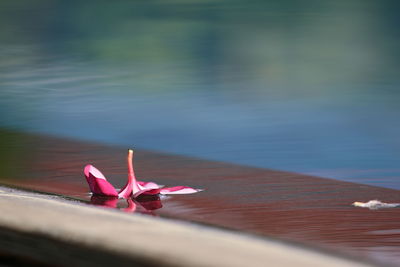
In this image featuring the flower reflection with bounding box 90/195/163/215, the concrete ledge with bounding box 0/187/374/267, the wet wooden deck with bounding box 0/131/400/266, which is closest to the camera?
the concrete ledge with bounding box 0/187/374/267

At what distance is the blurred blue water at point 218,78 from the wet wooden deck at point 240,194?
163 millimetres

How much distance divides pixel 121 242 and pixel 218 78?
5.89 ft

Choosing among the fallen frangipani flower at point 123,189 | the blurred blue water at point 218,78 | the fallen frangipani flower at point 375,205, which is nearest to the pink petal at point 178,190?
the fallen frangipani flower at point 123,189

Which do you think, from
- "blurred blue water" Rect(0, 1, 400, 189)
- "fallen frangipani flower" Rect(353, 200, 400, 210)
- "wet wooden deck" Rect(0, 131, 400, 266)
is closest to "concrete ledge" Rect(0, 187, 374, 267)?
"wet wooden deck" Rect(0, 131, 400, 266)

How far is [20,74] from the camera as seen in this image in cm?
230

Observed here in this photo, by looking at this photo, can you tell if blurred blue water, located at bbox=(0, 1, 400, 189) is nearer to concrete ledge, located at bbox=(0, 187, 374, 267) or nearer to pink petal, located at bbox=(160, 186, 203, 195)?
pink petal, located at bbox=(160, 186, 203, 195)

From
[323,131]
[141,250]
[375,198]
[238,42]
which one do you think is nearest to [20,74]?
[238,42]

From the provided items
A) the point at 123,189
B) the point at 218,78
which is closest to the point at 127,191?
the point at 123,189

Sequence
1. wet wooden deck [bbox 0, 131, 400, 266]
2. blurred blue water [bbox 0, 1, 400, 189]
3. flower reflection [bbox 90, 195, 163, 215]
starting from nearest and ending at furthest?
wet wooden deck [bbox 0, 131, 400, 266] < flower reflection [bbox 90, 195, 163, 215] < blurred blue water [bbox 0, 1, 400, 189]

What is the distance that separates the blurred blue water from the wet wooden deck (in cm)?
16

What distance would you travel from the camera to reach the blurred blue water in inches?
55.7

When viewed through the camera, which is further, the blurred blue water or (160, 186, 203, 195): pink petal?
the blurred blue water

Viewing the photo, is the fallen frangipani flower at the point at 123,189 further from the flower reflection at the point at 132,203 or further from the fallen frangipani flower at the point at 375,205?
the fallen frangipani flower at the point at 375,205

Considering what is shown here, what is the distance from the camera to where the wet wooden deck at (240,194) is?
518 millimetres
